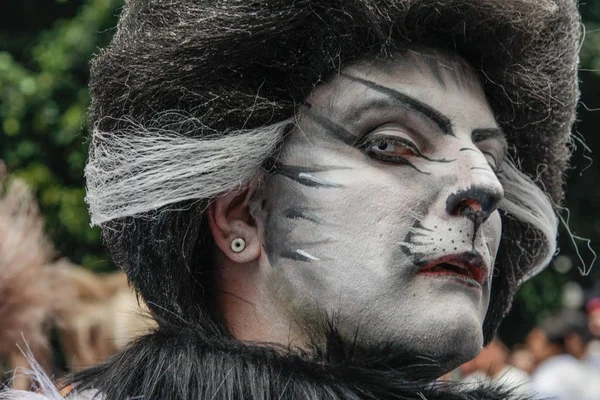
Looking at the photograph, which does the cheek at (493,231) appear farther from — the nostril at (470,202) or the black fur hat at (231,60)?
the black fur hat at (231,60)

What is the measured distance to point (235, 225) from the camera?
253 centimetres

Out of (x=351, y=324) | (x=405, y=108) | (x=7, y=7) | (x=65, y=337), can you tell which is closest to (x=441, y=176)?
(x=405, y=108)

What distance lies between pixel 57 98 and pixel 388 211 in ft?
12.2

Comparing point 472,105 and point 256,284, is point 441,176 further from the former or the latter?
point 256,284

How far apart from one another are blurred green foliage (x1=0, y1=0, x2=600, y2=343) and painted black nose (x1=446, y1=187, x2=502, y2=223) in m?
3.23

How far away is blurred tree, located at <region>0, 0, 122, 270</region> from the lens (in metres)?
5.41

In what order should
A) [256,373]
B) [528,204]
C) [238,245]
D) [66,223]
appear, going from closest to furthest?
[256,373] < [238,245] < [528,204] < [66,223]

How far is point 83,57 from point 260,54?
331 centimetres

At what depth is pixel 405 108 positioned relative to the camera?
2.45 m

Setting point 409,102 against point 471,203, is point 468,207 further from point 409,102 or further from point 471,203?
point 409,102

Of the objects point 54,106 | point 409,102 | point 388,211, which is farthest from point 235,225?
point 54,106

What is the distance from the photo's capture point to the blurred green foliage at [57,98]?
17.8 ft

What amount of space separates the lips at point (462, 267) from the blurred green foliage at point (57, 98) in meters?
3.20

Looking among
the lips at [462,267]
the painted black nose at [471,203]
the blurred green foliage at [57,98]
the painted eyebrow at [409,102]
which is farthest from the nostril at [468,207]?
the blurred green foliage at [57,98]
